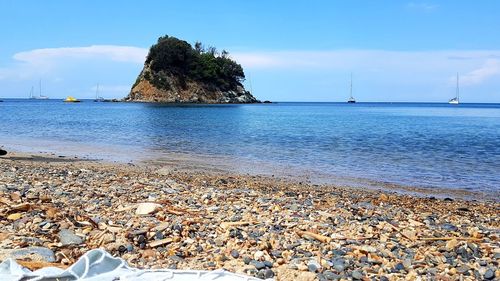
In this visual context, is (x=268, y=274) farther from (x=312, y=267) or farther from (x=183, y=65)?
(x=183, y=65)

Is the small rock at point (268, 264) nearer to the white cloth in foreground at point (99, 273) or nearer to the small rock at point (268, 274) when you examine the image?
the small rock at point (268, 274)

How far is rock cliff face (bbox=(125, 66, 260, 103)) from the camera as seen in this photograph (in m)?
142

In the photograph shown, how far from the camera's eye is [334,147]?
84.1 ft

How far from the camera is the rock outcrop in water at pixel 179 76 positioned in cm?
14050

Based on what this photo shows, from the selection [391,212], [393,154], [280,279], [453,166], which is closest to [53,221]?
[280,279]

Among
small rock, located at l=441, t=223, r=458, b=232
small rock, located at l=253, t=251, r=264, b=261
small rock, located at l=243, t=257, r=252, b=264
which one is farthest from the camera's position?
small rock, located at l=441, t=223, r=458, b=232

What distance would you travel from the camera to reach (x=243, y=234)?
6602 mm

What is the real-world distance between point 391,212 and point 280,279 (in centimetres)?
461

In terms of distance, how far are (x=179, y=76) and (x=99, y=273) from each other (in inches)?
5614

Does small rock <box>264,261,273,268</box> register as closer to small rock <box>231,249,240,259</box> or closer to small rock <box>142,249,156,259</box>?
small rock <box>231,249,240,259</box>

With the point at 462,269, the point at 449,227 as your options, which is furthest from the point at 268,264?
the point at 449,227

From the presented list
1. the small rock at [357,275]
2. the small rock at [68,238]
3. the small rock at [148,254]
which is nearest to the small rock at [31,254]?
the small rock at [68,238]

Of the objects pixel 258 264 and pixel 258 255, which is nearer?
pixel 258 264

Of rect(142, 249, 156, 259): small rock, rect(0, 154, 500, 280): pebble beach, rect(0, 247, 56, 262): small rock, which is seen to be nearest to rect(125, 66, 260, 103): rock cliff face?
rect(0, 154, 500, 280): pebble beach
